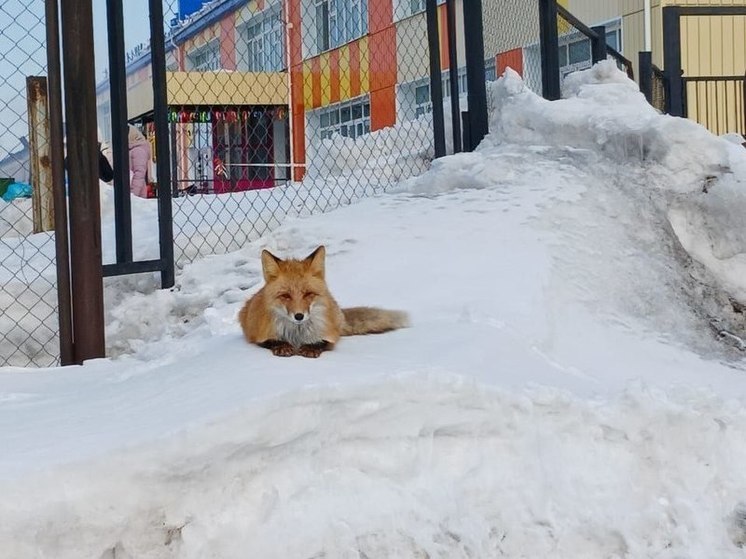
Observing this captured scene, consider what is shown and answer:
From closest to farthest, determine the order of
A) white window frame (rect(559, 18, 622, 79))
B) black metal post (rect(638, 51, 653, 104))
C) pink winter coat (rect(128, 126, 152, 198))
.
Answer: black metal post (rect(638, 51, 653, 104)) < white window frame (rect(559, 18, 622, 79)) < pink winter coat (rect(128, 126, 152, 198))

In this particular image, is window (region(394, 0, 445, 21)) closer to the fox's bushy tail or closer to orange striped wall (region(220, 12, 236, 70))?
orange striped wall (region(220, 12, 236, 70))

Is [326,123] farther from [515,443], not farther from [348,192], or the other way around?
[515,443]

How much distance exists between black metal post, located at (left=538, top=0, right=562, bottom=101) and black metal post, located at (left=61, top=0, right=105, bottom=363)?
14.3 feet

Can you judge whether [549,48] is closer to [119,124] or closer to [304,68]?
[119,124]

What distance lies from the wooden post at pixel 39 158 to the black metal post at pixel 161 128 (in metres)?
3.50

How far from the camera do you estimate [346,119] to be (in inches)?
773

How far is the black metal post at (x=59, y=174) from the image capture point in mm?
4848

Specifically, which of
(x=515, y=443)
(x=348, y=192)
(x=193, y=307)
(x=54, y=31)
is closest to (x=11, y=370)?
(x=193, y=307)

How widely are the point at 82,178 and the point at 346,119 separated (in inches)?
591

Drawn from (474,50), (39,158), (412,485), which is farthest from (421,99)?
(412,485)

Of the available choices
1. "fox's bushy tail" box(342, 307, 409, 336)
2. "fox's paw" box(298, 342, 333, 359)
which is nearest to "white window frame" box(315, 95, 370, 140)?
"fox's bushy tail" box(342, 307, 409, 336)

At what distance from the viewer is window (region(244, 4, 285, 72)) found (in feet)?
54.4

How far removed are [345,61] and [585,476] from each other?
1614cm

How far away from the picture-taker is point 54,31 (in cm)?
488
